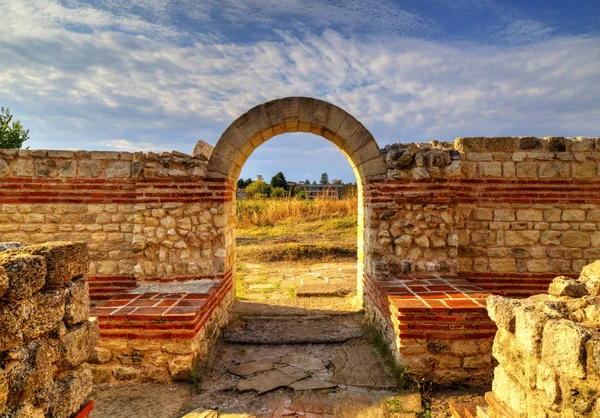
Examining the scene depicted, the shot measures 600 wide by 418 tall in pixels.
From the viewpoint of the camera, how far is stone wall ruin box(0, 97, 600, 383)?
529cm

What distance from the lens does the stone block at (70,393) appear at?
6.65 ft

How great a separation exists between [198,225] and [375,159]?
9.42 feet

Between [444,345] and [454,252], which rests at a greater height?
[454,252]

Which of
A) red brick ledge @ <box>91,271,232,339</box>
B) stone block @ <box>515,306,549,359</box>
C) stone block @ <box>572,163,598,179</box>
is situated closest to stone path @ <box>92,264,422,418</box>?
red brick ledge @ <box>91,271,232,339</box>

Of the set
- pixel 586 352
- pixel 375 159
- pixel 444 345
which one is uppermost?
pixel 375 159

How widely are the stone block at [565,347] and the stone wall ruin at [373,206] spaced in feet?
10.9

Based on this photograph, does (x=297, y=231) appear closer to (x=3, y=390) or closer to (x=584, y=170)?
(x=584, y=170)

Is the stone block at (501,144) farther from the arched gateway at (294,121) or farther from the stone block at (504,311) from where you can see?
the stone block at (504,311)

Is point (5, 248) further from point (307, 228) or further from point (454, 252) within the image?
point (307, 228)

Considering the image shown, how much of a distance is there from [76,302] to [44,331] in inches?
12.0

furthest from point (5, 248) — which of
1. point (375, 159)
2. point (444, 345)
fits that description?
point (375, 159)

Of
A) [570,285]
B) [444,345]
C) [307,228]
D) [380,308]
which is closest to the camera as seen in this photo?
[570,285]

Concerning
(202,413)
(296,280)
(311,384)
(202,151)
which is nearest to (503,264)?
(311,384)

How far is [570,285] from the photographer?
2.37 metres
